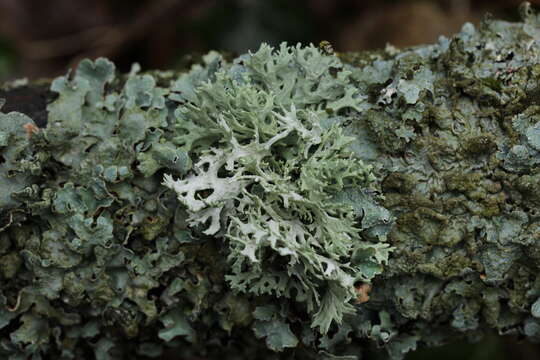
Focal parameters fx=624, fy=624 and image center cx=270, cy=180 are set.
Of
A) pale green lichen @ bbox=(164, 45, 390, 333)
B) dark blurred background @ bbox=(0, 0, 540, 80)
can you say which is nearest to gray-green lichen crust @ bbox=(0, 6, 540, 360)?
pale green lichen @ bbox=(164, 45, 390, 333)

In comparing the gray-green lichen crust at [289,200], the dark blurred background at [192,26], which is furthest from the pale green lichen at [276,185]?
the dark blurred background at [192,26]

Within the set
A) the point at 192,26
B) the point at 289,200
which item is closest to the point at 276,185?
the point at 289,200

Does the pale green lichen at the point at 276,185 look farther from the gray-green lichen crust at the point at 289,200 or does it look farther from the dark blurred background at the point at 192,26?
the dark blurred background at the point at 192,26

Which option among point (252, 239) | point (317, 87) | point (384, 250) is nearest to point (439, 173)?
point (384, 250)

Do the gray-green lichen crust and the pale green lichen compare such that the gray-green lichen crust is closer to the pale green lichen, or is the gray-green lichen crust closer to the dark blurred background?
the pale green lichen

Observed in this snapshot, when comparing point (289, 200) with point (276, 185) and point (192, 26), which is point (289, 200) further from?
point (192, 26)
